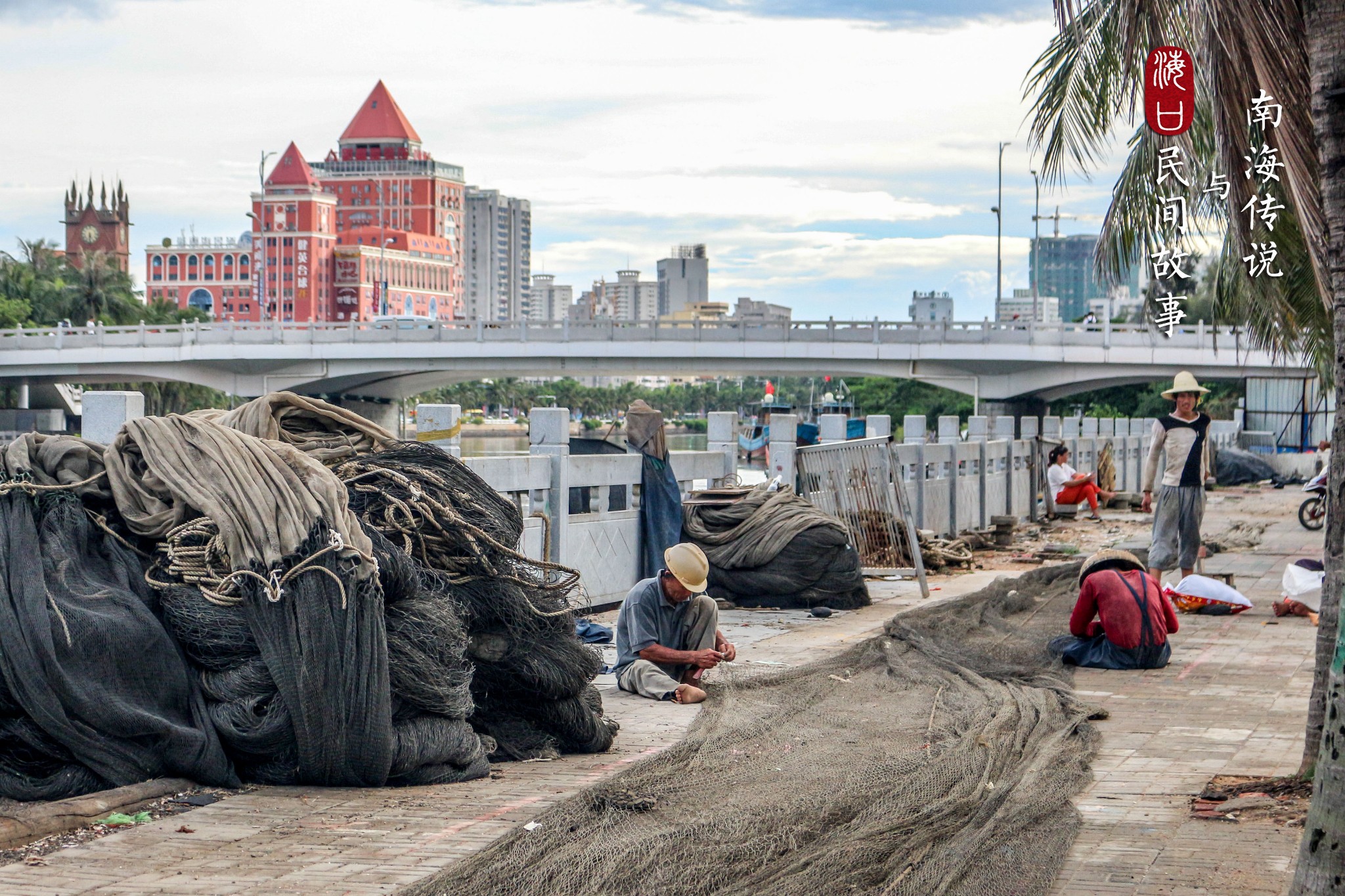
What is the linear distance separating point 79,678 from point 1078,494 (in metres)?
21.3

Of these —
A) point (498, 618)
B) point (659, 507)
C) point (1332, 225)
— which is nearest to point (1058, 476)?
point (659, 507)

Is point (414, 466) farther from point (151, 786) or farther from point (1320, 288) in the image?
point (1320, 288)

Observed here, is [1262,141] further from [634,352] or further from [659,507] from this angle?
[634,352]

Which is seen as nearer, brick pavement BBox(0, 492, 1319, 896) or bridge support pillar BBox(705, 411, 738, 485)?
brick pavement BBox(0, 492, 1319, 896)

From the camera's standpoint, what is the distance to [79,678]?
18.4ft

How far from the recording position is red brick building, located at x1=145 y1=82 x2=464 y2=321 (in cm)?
14962

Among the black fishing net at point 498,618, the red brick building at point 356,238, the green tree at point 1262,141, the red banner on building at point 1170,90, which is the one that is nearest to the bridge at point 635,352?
the green tree at point 1262,141

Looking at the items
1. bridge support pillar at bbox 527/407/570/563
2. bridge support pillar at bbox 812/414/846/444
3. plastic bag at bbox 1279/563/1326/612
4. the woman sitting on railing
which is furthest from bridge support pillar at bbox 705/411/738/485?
the woman sitting on railing

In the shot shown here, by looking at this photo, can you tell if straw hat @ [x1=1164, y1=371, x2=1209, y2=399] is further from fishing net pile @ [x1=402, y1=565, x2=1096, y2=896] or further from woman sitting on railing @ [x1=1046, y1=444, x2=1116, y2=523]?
woman sitting on railing @ [x1=1046, y1=444, x2=1116, y2=523]

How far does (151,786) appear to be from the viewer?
5.66 metres

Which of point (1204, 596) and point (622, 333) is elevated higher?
point (622, 333)

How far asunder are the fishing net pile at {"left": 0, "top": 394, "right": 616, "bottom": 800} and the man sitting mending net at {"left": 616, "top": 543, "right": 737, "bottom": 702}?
3.87ft

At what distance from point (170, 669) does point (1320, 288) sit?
559 centimetres

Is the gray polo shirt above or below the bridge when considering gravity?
below
